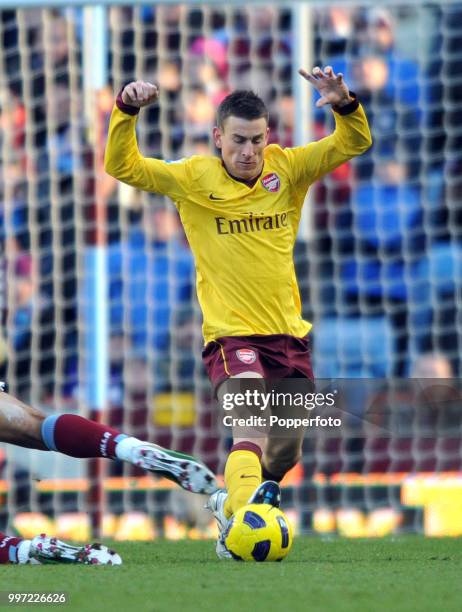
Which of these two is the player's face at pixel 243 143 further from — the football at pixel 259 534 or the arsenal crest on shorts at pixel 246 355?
the football at pixel 259 534

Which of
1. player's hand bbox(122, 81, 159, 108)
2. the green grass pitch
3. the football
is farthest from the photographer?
player's hand bbox(122, 81, 159, 108)

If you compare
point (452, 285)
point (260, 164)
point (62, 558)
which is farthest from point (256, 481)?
point (452, 285)

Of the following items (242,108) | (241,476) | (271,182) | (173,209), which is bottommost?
(241,476)

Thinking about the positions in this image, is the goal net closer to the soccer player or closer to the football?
the soccer player

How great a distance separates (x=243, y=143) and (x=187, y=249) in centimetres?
340

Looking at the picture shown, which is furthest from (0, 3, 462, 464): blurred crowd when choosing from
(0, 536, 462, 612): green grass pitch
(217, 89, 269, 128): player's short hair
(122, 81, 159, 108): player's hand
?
(0, 536, 462, 612): green grass pitch

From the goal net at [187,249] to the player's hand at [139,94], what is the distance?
281 cm

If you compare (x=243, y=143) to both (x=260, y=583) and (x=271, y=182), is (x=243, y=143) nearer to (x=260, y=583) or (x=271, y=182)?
(x=271, y=182)

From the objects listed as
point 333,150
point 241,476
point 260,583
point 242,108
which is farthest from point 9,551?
point 333,150

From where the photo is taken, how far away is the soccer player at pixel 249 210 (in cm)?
495

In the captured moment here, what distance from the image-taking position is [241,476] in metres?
4.51

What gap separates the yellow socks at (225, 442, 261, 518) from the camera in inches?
177

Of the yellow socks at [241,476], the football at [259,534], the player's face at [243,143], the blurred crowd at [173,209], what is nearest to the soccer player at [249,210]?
the player's face at [243,143]

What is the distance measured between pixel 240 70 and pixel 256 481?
4.48 meters
